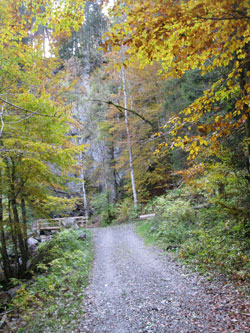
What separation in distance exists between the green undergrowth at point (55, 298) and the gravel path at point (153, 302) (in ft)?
0.96

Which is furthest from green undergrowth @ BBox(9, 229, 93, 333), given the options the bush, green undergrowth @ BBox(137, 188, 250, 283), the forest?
the bush

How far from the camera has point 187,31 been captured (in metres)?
2.66

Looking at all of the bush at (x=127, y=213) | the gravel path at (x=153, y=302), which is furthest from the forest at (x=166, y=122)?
the bush at (x=127, y=213)

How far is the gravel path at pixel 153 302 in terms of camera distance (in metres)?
3.54

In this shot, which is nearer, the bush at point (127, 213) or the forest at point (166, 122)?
the forest at point (166, 122)

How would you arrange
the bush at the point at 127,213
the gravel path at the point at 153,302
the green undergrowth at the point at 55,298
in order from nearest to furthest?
the gravel path at the point at 153,302, the green undergrowth at the point at 55,298, the bush at the point at 127,213

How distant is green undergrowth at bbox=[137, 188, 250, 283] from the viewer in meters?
5.02

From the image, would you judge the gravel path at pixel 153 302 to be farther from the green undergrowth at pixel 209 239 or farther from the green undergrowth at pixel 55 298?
the green undergrowth at pixel 209 239

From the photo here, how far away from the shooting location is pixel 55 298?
504cm

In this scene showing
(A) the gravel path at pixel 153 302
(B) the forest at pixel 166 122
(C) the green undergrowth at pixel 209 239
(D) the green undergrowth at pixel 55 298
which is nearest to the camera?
(B) the forest at pixel 166 122

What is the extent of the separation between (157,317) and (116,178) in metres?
21.9

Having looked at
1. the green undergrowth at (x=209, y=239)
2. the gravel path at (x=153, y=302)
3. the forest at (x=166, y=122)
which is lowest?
the gravel path at (x=153, y=302)

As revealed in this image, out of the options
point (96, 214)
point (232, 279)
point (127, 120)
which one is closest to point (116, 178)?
point (96, 214)

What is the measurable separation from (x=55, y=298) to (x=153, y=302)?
2249 mm
